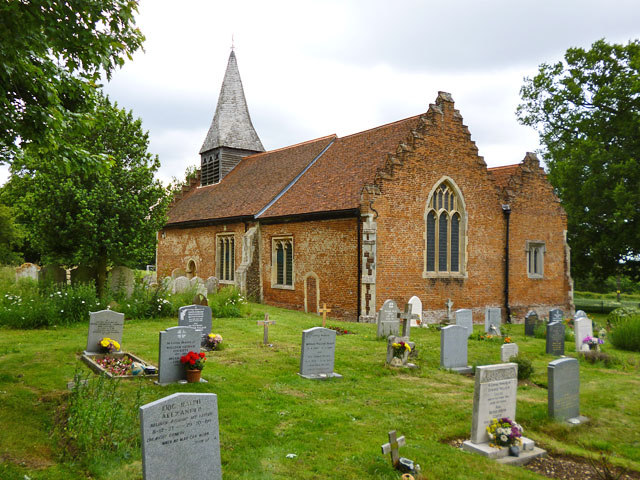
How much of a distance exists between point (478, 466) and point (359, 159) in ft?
55.7

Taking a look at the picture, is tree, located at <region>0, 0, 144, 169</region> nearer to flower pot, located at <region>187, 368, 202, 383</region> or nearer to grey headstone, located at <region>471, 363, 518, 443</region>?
flower pot, located at <region>187, 368, 202, 383</region>

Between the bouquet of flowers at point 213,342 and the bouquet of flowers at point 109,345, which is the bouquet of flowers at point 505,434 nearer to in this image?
the bouquet of flowers at point 213,342

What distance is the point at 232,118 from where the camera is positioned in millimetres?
32469

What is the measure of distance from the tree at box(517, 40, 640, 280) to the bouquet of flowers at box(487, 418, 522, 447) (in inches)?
908

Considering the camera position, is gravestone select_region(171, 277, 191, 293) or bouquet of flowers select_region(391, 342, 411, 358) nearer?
bouquet of flowers select_region(391, 342, 411, 358)

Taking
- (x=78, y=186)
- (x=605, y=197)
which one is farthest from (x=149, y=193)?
(x=605, y=197)

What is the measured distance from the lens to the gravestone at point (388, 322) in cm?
1434

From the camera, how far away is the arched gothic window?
19.8 metres

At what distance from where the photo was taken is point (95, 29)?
7996 mm

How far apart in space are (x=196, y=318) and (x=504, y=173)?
18510mm

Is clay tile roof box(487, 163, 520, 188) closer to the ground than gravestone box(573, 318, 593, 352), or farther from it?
farther from it

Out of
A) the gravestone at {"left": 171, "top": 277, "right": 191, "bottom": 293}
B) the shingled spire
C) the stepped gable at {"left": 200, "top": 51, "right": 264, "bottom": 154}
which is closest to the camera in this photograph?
the gravestone at {"left": 171, "top": 277, "right": 191, "bottom": 293}

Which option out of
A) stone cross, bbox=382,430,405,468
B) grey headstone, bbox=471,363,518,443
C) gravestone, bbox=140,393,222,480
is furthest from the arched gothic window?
gravestone, bbox=140,393,222,480

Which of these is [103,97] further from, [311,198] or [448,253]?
[448,253]
